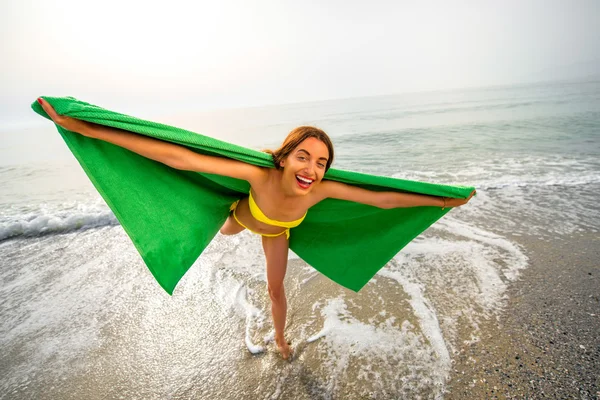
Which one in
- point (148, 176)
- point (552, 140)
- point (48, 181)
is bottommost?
point (48, 181)

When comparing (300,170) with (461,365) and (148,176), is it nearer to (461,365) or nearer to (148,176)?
(148,176)

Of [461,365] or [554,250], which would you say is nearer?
[461,365]

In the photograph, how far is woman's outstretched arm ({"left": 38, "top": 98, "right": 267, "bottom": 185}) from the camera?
1.49 m

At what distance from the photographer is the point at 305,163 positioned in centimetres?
196

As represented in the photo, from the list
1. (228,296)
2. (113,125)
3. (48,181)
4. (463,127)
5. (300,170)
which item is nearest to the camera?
(113,125)

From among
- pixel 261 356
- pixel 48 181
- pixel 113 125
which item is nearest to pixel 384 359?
pixel 261 356

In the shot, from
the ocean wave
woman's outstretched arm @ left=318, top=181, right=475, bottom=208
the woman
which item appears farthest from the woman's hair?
the ocean wave

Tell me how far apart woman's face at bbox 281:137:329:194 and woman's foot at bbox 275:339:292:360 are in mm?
1402

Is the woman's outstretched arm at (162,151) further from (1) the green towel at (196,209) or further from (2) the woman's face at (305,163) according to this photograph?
(2) the woman's face at (305,163)

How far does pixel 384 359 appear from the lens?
249cm

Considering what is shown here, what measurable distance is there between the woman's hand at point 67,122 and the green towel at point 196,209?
0.03 metres

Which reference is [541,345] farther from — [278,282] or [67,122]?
[67,122]

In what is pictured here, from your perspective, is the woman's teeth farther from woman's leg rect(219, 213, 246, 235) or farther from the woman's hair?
woman's leg rect(219, 213, 246, 235)

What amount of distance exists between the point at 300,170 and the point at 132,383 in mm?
2185
